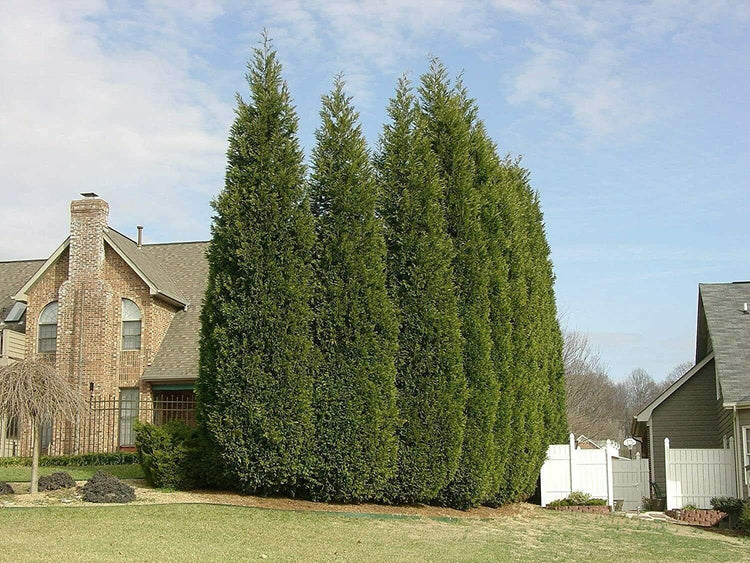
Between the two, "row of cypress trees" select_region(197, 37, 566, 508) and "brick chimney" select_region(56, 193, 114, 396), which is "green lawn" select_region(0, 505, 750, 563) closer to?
"row of cypress trees" select_region(197, 37, 566, 508)

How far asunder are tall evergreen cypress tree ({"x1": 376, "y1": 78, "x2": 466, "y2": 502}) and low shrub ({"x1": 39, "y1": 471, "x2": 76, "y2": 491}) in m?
5.42

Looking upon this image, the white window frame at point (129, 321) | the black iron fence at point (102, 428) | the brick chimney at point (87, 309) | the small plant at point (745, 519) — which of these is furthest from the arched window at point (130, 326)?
the small plant at point (745, 519)

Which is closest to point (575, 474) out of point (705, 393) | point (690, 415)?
point (690, 415)

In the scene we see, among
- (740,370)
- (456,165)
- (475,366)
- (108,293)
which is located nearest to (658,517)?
(740,370)

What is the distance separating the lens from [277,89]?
15.4 meters

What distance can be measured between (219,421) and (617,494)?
1241 centimetres

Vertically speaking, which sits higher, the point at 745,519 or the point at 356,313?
the point at 356,313

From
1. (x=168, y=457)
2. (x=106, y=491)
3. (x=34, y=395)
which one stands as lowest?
(x=106, y=491)

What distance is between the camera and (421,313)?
1586 cm

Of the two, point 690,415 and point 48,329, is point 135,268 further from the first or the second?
point 690,415

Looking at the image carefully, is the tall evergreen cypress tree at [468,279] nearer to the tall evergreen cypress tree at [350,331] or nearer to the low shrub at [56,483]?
the tall evergreen cypress tree at [350,331]

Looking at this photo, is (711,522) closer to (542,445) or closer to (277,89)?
(542,445)

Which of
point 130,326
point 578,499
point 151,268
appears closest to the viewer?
point 578,499

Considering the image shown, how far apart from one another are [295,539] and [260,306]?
170 inches
